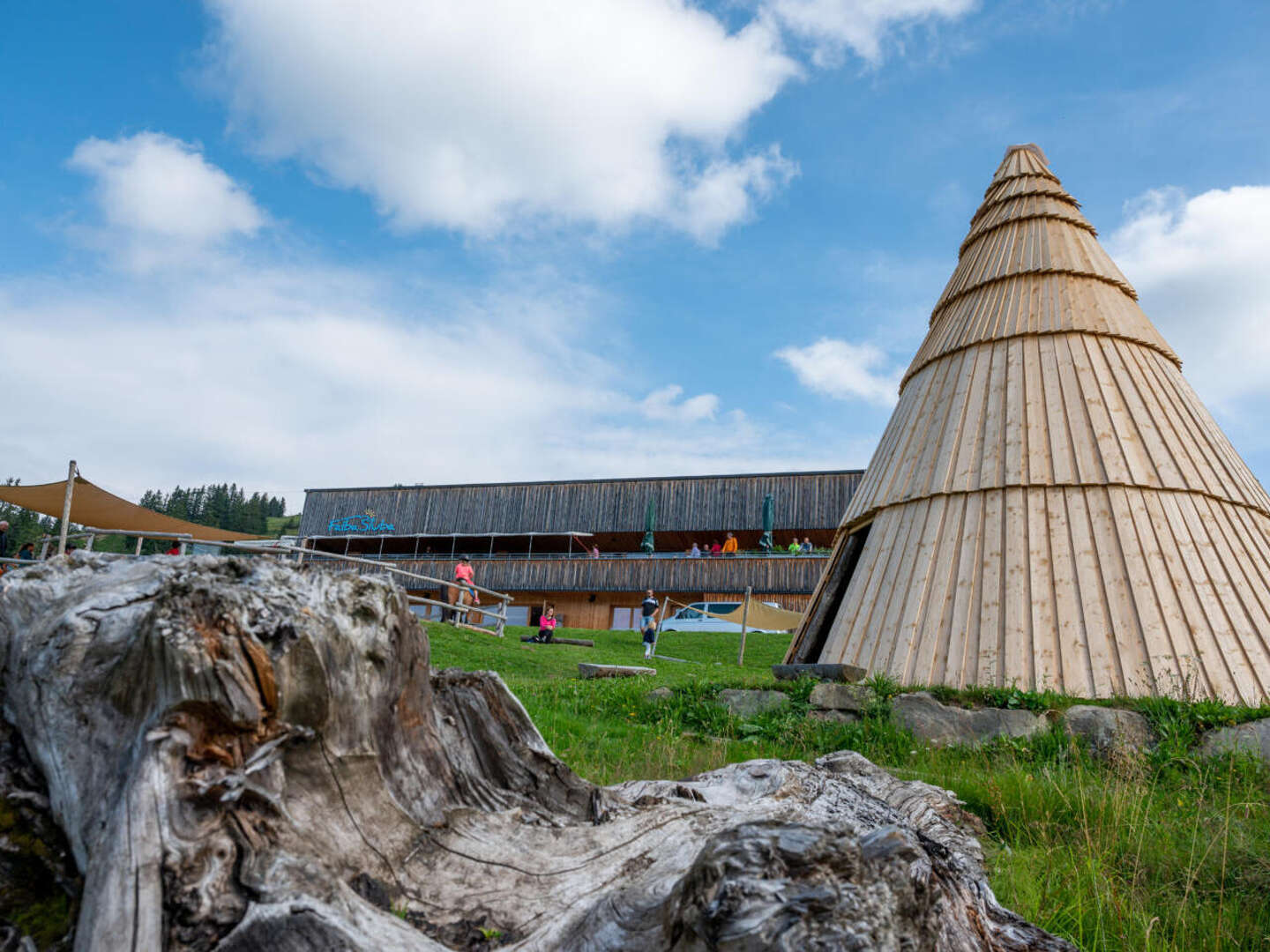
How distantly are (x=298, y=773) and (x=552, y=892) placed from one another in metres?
0.61

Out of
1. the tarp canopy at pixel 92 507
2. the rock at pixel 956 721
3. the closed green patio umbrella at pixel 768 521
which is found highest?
the closed green patio umbrella at pixel 768 521

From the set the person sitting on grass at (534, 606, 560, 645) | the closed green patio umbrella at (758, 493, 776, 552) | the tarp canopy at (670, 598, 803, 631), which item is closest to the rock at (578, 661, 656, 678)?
the person sitting on grass at (534, 606, 560, 645)

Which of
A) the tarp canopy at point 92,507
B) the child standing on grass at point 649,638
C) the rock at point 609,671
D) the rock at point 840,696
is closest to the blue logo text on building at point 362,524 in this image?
the tarp canopy at point 92,507

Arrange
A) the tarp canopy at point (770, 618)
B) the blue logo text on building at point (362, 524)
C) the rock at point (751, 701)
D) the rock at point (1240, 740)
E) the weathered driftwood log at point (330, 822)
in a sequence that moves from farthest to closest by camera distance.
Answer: the blue logo text on building at point (362, 524) → the tarp canopy at point (770, 618) → the rock at point (751, 701) → the rock at point (1240, 740) → the weathered driftwood log at point (330, 822)

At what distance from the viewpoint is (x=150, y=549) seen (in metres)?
34.9

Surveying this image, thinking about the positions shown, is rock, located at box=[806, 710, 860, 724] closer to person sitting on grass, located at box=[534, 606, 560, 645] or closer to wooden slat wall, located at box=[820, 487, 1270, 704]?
wooden slat wall, located at box=[820, 487, 1270, 704]

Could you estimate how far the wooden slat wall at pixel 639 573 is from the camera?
28.8 m

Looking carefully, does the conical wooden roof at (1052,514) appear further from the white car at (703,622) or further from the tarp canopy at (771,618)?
the white car at (703,622)

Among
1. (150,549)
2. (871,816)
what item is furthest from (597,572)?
(871,816)

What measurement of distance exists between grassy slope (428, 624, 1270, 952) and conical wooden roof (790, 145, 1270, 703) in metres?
0.78

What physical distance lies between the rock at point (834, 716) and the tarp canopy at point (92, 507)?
12572mm

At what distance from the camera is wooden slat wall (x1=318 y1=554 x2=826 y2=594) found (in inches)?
1133

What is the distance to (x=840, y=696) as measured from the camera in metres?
6.86

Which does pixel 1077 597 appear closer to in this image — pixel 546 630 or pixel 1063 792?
pixel 1063 792
